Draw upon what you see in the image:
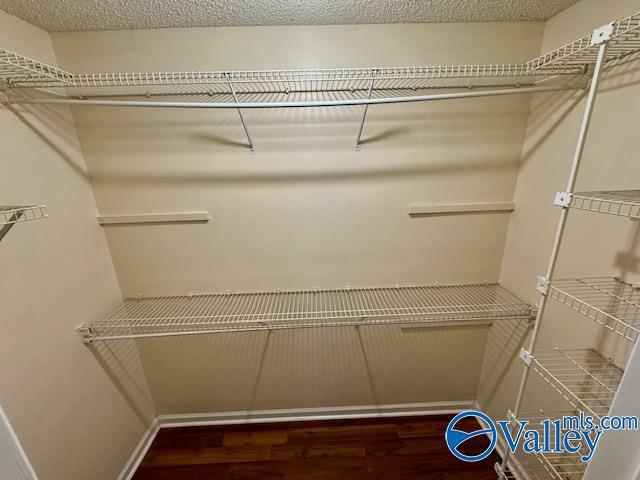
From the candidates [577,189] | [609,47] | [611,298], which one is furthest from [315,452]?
[609,47]

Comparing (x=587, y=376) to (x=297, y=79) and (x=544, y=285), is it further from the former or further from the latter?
(x=297, y=79)

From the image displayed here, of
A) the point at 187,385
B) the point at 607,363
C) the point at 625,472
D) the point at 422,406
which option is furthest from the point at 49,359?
the point at 607,363

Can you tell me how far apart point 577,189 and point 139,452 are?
102 inches

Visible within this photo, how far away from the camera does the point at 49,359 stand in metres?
1.00

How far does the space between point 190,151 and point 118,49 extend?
0.49 m

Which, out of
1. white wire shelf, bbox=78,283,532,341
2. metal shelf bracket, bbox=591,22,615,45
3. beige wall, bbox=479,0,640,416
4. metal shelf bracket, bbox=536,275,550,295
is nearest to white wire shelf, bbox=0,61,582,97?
beige wall, bbox=479,0,640,416

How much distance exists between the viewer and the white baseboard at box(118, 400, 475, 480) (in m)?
1.66

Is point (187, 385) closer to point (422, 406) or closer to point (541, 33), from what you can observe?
point (422, 406)

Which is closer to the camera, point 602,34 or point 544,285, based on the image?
point 602,34

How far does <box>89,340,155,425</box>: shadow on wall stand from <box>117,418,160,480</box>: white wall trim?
0.06 meters

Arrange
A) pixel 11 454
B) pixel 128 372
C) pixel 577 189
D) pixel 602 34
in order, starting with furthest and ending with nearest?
1. pixel 128 372
2. pixel 577 189
3. pixel 602 34
4. pixel 11 454

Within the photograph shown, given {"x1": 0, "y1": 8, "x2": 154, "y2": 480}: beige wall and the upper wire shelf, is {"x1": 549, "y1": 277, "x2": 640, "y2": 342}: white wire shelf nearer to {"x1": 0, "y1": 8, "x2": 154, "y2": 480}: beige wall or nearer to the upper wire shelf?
the upper wire shelf

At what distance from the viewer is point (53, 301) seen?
3.36ft

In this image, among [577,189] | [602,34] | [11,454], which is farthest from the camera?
[577,189]
